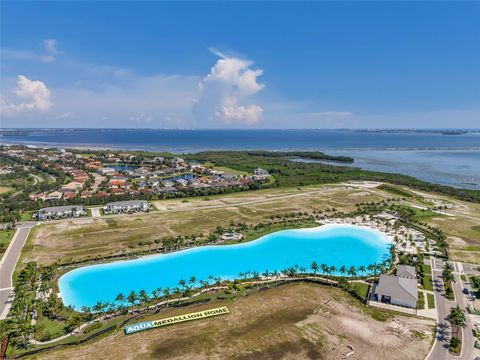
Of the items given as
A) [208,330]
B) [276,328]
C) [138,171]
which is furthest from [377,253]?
[138,171]

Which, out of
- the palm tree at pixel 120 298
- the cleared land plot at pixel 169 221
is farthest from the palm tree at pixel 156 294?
the cleared land plot at pixel 169 221

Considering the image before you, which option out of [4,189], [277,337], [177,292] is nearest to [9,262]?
[177,292]

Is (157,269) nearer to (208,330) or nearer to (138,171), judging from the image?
(208,330)

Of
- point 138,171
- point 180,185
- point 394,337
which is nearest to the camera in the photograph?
point 394,337

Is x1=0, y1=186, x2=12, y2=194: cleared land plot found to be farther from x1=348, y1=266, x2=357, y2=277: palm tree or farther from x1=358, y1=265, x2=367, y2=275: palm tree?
x1=358, y1=265, x2=367, y2=275: palm tree

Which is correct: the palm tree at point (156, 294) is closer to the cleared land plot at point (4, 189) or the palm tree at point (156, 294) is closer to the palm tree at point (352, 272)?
the palm tree at point (352, 272)

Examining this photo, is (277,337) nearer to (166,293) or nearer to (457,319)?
(166,293)
